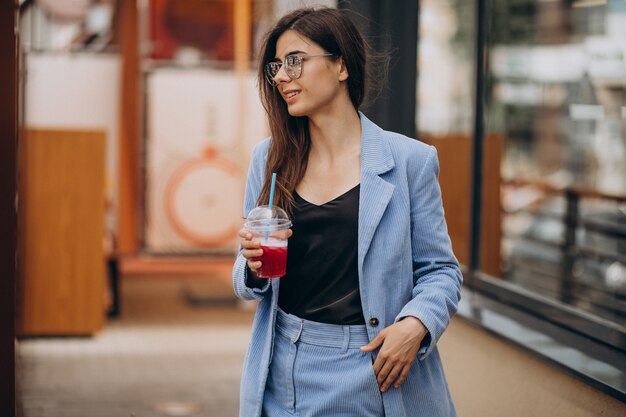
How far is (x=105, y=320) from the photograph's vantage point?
820 centimetres

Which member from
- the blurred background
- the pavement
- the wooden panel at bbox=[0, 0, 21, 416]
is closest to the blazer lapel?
the blurred background

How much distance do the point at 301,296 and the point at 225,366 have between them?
436 cm

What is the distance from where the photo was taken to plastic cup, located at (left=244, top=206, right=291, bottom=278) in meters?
2.44

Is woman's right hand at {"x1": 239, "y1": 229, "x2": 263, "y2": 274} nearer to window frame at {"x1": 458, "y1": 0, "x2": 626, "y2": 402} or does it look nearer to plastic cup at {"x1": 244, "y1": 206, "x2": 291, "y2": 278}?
plastic cup at {"x1": 244, "y1": 206, "x2": 291, "y2": 278}

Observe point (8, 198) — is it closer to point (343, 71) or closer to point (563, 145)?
point (343, 71)

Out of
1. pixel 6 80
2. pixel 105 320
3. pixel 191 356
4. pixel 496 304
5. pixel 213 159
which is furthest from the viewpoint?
pixel 213 159

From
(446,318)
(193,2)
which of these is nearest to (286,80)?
(446,318)

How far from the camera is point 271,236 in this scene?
244 centimetres

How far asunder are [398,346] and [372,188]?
0.42 metres

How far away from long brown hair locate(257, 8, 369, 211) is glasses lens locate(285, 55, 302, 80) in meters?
0.07

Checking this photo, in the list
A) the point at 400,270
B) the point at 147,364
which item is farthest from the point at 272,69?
the point at 147,364

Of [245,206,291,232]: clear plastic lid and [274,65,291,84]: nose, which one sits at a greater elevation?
[274,65,291,84]: nose

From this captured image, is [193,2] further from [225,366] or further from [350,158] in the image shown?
[350,158]

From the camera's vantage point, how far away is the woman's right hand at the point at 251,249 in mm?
2438
